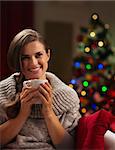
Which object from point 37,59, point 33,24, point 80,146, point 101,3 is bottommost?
point 80,146

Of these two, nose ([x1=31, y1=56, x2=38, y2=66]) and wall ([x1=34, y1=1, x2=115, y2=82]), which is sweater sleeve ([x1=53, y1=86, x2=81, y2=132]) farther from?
wall ([x1=34, y1=1, x2=115, y2=82])

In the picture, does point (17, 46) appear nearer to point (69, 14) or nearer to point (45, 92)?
point (45, 92)

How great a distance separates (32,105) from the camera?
1240mm

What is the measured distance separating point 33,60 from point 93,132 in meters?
0.35

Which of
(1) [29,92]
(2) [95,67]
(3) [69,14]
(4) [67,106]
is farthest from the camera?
(3) [69,14]

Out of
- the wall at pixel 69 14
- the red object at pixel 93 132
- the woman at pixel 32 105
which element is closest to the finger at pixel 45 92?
the woman at pixel 32 105

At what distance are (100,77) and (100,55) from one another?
0.56 feet

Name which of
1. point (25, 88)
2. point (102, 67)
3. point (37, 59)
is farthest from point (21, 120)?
point (102, 67)

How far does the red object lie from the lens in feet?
3.98

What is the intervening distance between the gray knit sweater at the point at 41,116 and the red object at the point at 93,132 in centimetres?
5

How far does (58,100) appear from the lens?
→ 4.22 ft

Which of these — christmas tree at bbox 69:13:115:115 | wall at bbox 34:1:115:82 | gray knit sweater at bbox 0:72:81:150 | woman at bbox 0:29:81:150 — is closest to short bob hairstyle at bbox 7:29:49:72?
woman at bbox 0:29:81:150

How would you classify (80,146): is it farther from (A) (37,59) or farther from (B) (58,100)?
(A) (37,59)

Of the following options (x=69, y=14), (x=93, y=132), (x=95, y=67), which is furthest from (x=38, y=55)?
(x=69, y=14)
